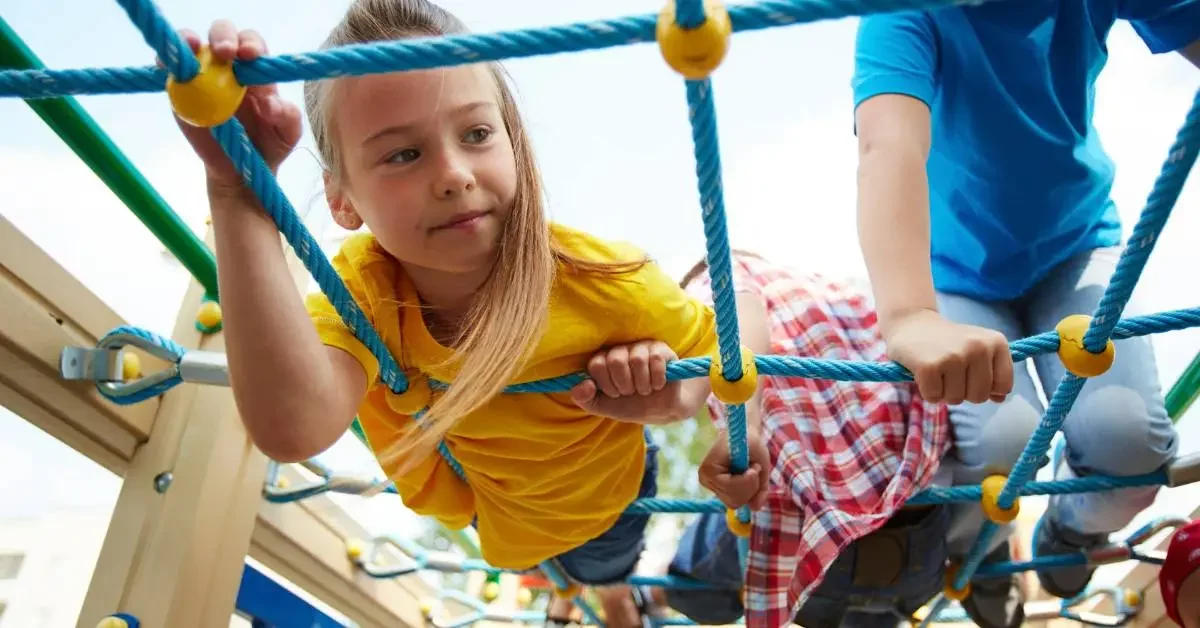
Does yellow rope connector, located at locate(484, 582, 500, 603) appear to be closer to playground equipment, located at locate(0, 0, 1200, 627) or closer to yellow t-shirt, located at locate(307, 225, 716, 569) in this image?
playground equipment, located at locate(0, 0, 1200, 627)

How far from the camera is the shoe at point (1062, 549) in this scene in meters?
1.10

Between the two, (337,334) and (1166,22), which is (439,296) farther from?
(1166,22)

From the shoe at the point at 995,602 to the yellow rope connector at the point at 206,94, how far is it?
1082 mm

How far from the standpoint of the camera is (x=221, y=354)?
2.86 ft

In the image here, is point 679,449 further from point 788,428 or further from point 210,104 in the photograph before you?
point 210,104

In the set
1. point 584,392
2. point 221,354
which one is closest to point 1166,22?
point 584,392

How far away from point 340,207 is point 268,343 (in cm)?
25

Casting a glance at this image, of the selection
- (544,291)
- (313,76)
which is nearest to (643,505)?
(544,291)

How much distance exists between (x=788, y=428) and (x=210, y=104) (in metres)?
0.75

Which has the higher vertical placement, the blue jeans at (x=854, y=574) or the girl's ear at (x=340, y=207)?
the girl's ear at (x=340, y=207)

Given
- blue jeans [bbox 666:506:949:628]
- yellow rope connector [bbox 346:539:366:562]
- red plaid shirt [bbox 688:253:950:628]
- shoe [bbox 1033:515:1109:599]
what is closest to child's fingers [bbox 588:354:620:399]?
red plaid shirt [bbox 688:253:950:628]

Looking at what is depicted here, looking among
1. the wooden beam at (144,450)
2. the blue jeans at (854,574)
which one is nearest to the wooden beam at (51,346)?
the wooden beam at (144,450)

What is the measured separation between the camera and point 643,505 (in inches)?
42.3

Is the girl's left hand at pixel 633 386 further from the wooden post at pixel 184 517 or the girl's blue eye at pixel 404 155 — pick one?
the wooden post at pixel 184 517
